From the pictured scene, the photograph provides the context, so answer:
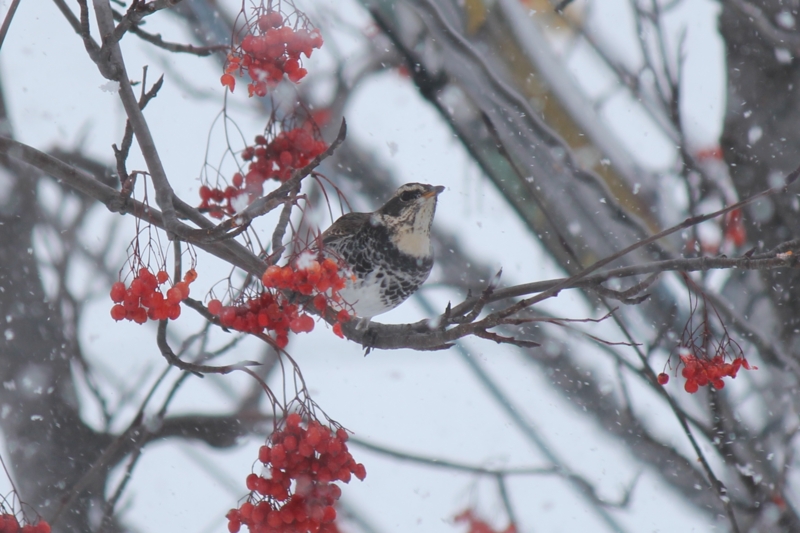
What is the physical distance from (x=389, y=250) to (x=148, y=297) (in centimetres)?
123

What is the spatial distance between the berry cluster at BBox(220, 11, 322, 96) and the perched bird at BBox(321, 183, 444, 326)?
1.00 m

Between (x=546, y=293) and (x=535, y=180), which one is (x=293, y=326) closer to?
(x=546, y=293)

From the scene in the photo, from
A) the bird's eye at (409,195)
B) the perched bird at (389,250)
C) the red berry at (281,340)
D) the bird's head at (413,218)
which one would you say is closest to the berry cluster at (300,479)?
the red berry at (281,340)

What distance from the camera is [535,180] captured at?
2.58 metres

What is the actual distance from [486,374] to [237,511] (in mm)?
2037

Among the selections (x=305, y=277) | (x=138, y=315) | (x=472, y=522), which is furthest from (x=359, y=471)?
(x=472, y=522)

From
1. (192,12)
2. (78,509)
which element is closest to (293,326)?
(78,509)

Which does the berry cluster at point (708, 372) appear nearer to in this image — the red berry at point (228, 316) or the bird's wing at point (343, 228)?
the red berry at point (228, 316)

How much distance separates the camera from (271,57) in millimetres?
1455

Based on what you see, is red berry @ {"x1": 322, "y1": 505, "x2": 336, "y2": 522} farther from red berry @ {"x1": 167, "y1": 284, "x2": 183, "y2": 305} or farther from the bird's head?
the bird's head

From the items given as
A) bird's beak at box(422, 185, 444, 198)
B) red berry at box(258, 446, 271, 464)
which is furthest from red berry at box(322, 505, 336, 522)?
bird's beak at box(422, 185, 444, 198)

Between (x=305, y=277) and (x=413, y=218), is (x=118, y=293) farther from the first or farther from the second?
(x=413, y=218)

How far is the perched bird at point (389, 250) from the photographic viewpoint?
94.9 inches

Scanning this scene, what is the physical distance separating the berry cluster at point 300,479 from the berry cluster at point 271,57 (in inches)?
27.5
